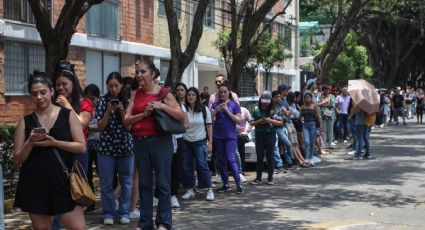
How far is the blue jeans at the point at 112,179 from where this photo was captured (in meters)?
7.82

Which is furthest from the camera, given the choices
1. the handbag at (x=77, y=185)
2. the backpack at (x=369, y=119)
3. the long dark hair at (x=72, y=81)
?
the backpack at (x=369, y=119)

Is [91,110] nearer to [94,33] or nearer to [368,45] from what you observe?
[94,33]

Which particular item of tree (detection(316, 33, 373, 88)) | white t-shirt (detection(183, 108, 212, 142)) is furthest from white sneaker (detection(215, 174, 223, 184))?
tree (detection(316, 33, 373, 88))

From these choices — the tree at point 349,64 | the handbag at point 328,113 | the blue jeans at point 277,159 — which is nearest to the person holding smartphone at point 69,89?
the blue jeans at point 277,159

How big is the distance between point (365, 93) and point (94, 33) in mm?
8146

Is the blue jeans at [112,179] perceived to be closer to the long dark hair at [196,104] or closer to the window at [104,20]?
the long dark hair at [196,104]

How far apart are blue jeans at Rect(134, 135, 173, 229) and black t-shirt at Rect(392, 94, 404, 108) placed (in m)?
25.3

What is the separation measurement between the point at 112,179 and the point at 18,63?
30.1ft

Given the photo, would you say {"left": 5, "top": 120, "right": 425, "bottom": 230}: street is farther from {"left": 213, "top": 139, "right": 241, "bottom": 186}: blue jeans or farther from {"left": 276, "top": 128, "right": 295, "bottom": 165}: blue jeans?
{"left": 276, "top": 128, "right": 295, "bottom": 165}: blue jeans

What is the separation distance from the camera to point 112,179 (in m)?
7.89

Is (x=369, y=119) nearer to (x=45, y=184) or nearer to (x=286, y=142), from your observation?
(x=286, y=142)

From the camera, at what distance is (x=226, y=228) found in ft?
25.2

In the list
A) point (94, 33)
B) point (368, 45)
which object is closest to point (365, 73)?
point (368, 45)

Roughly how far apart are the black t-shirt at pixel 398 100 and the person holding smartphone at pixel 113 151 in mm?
24737
